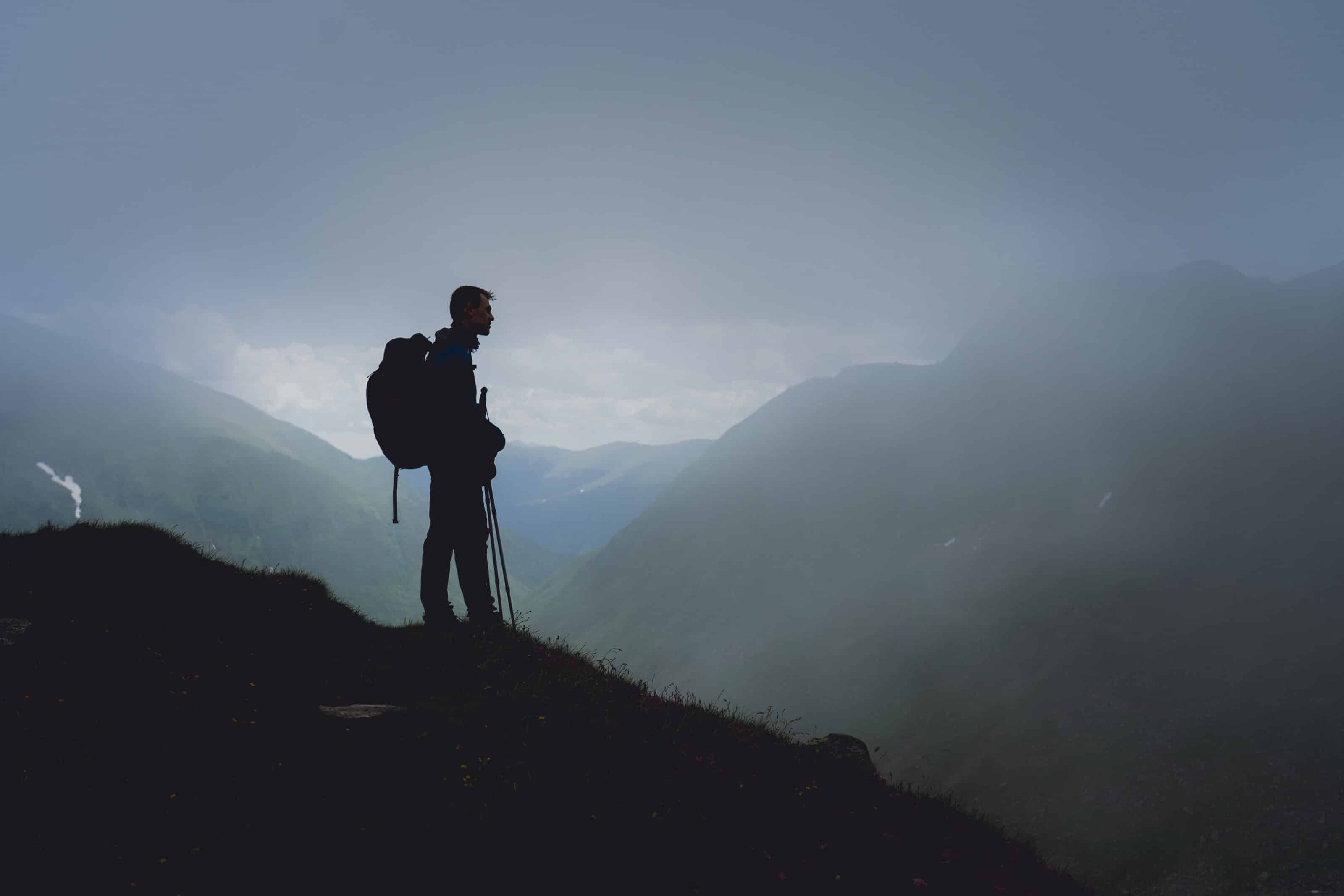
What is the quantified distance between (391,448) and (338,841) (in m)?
5.00

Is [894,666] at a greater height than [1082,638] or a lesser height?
lesser

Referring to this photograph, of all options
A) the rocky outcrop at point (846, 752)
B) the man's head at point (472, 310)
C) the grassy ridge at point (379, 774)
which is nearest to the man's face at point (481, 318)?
the man's head at point (472, 310)

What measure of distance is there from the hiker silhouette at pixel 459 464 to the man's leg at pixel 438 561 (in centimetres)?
1

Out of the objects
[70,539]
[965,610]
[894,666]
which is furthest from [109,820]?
[965,610]

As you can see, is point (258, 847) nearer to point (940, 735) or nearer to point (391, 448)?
point (391, 448)

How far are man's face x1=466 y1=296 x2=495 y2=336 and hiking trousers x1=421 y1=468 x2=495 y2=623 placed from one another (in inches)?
78.4

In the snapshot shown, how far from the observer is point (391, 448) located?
822 cm

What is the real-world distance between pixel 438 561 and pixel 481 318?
11.2ft

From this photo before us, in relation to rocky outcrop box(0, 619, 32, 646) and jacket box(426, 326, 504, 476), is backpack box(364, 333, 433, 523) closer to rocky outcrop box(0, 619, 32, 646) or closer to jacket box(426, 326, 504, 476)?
jacket box(426, 326, 504, 476)

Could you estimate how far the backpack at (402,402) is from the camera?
813cm

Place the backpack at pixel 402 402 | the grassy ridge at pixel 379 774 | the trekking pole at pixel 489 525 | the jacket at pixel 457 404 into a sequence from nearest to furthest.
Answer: the grassy ridge at pixel 379 774
the backpack at pixel 402 402
the jacket at pixel 457 404
the trekking pole at pixel 489 525

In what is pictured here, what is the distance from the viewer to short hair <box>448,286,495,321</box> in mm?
8898

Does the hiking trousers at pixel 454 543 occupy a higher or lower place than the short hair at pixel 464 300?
lower

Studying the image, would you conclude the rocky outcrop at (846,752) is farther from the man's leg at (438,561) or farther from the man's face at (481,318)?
the man's face at (481,318)
